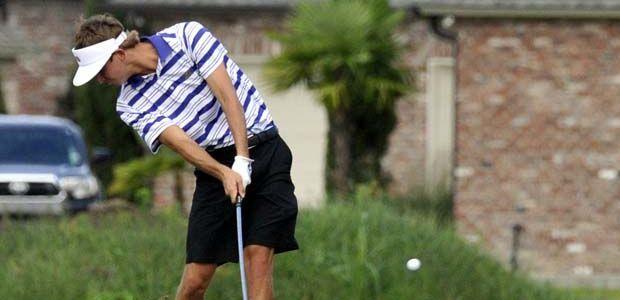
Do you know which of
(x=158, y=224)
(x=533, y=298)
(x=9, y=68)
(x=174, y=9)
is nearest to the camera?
(x=533, y=298)

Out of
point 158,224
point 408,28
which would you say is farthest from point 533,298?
point 408,28

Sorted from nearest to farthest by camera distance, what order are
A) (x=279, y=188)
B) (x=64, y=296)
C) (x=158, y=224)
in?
1. (x=279, y=188)
2. (x=64, y=296)
3. (x=158, y=224)

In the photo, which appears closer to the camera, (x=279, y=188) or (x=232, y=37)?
(x=279, y=188)

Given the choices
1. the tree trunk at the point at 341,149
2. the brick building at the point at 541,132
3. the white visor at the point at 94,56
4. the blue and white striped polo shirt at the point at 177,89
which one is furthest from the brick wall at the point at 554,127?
the white visor at the point at 94,56

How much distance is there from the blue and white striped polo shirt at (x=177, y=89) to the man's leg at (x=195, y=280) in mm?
680

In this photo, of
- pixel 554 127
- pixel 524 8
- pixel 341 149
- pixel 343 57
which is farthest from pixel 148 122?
pixel 341 149

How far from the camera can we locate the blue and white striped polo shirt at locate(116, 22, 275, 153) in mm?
8922

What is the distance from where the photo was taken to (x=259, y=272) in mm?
9109

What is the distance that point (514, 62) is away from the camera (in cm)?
1941

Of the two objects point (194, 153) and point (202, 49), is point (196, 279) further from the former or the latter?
point (202, 49)

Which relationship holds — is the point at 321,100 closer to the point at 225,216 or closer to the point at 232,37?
the point at 232,37

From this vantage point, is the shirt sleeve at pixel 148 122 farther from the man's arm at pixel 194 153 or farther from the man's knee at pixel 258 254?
the man's knee at pixel 258 254

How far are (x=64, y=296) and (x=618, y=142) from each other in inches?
355

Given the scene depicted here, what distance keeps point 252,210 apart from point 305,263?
3.09 m
